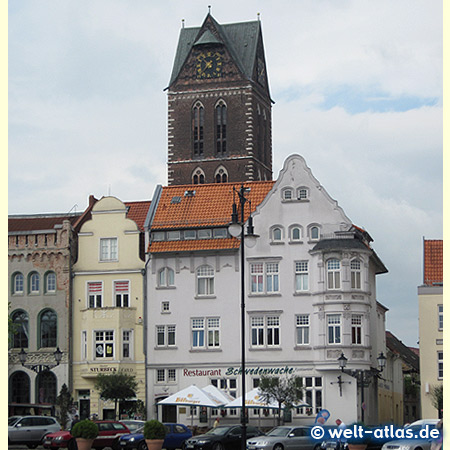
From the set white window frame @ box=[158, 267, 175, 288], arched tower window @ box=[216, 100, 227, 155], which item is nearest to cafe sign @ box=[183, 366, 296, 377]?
white window frame @ box=[158, 267, 175, 288]

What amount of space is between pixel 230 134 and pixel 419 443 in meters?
73.9

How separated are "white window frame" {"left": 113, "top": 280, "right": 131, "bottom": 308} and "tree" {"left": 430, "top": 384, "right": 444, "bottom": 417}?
2051 cm

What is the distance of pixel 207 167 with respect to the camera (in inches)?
4188

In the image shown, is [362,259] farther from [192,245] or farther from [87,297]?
[87,297]

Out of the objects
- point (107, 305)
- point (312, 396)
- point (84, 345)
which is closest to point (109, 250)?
point (107, 305)

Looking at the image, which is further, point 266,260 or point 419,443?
point 266,260

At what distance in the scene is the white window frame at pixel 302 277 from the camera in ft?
213

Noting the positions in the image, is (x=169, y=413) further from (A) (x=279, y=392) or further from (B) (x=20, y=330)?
(B) (x=20, y=330)

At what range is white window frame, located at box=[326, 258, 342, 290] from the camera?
63875mm

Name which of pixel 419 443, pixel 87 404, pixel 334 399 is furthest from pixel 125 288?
pixel 419 443

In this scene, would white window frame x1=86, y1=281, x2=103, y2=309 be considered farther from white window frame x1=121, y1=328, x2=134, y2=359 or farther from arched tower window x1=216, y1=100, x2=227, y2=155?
arched tower window x1=216, y1=100, x2=227, y2=155

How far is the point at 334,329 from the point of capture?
209 ft

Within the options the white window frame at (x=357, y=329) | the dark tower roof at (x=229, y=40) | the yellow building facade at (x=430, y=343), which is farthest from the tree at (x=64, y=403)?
the dark tower roof at (x=229, y=40)

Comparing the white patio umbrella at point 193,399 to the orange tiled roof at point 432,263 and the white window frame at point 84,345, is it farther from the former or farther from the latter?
the orange tiled roof at point 432,263
